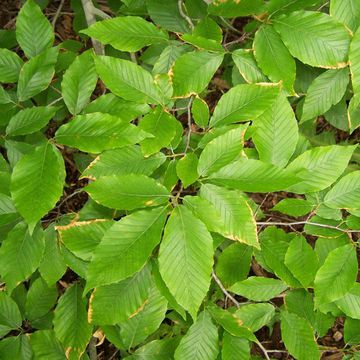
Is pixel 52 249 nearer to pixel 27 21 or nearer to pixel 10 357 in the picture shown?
pixel 10 357

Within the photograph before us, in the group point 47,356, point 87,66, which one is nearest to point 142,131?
point 87,66

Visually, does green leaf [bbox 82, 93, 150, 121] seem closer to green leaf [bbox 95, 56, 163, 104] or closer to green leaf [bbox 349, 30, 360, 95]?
green leaf [bbox 95, 56, 163, 104]

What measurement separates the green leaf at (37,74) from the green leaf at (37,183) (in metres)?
0.28

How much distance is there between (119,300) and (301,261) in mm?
519

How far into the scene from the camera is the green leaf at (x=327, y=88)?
1.31 meters

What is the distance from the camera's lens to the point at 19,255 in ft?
3.90

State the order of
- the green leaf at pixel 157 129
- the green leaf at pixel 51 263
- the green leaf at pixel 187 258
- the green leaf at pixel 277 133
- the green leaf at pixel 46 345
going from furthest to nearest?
1. the green leaf at pixel 46 345
2. the green leaf at pixel 51 263
3. the green leaf at pixel 277 133
4. the green leaf at pixel 157 129
5. the green leaf at pixel 187 258

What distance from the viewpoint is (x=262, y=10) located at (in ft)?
3.69

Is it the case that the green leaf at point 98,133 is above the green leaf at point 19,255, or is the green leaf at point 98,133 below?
above

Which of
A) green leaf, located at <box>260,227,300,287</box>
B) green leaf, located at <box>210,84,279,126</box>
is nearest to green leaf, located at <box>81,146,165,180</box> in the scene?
green leaf, located at <box>210,84,279,126</box>

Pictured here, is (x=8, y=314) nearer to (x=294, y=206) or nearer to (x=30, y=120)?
(x=30, y=120)

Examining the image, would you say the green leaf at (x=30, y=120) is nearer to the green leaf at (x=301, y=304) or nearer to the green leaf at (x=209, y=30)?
the green leaf at (x=209, y=30)

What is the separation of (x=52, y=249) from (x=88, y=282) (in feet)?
1.12

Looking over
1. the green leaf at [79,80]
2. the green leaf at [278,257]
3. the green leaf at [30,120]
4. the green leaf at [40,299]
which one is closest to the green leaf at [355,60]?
the green leaf at [278,257]
